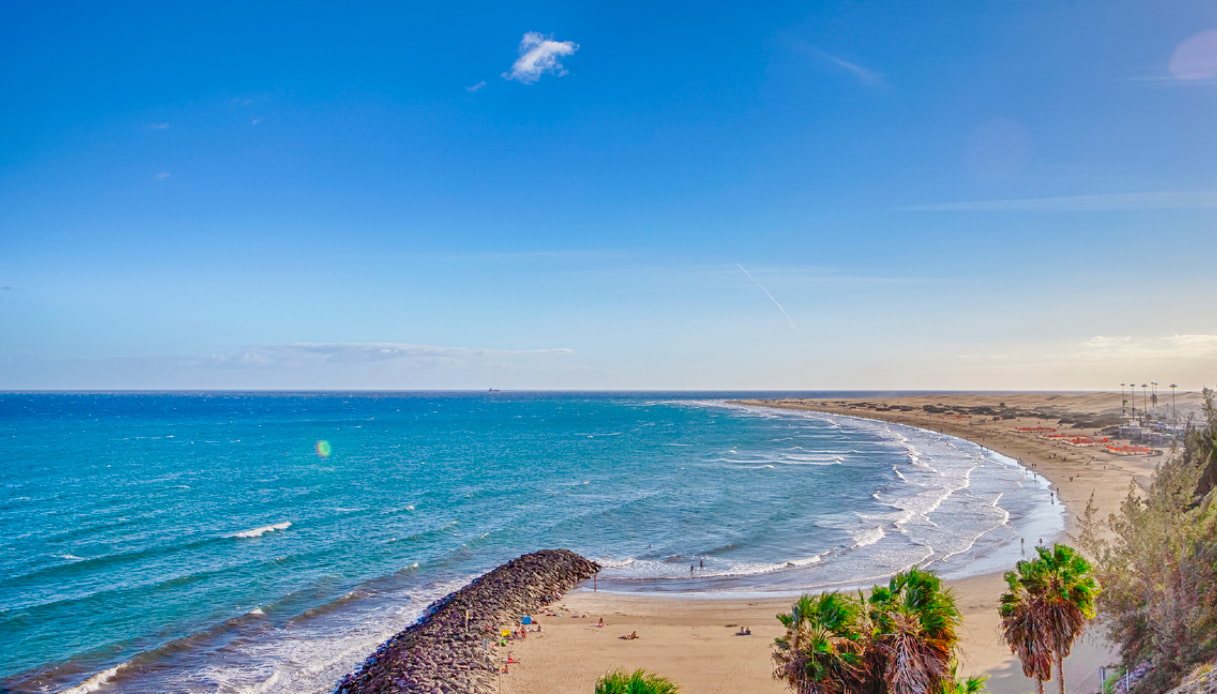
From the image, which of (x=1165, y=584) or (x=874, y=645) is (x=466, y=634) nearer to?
(x=874, y=645)

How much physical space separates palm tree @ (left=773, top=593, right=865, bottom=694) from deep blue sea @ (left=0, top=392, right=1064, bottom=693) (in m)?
20.9

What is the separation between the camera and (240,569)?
1633 inches

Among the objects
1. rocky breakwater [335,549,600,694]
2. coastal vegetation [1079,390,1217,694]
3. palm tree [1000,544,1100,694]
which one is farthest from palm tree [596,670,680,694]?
rocky breakwater [335,549,600,694]

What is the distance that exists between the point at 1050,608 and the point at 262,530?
5317cm

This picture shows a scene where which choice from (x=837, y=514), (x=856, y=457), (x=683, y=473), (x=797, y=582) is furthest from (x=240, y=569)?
(x=856, y=457)

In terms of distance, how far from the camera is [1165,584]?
784 inches

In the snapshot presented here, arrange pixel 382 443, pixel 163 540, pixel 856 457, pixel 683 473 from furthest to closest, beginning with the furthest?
pixel 382 443
pixel 856 457
pixel 683 473
pixel 163 540

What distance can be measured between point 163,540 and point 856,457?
87248 mm

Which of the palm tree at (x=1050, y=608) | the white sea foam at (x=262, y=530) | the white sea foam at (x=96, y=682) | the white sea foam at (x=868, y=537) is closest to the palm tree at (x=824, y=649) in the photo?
the palm tree at (x=1050, y=608)

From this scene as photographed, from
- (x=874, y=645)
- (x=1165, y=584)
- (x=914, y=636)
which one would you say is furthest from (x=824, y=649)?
(x=1165, y=584)

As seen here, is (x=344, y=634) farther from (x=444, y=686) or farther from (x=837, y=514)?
(x=837, y=514)

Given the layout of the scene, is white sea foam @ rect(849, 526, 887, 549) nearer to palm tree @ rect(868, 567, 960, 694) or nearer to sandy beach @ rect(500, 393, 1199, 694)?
sandy beach @ rect(500, 393, 1199, 694)

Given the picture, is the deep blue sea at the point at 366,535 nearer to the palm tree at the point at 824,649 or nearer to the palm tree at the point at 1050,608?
the palm tree at the point at 824,649

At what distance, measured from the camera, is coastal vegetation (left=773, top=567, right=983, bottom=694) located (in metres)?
15.2
